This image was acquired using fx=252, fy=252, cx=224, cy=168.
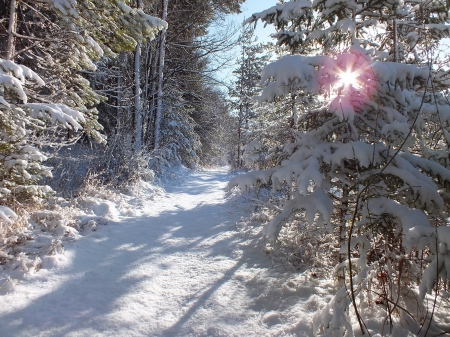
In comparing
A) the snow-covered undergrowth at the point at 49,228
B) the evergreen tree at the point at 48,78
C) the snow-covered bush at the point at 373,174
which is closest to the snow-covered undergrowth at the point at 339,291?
the snow-covered bush at the point at 373,174

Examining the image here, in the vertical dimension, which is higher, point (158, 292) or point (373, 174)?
point (373, 174)

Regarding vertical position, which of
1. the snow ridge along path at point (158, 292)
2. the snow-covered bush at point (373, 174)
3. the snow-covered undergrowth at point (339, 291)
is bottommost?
the snow ridge along path at point (158, 292)

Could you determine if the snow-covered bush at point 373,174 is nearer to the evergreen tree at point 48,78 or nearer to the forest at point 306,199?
the forest at point 306,199

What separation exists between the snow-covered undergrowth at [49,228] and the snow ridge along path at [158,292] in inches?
5.8

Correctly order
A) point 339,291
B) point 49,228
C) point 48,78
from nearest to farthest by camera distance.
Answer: point 339,291
point 49,228
point 48,78

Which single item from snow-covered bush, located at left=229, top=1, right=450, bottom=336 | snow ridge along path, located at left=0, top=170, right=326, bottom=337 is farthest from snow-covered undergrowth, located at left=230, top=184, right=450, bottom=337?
snow ridge along path, located at left=0, top=170, right=326, bottom=337

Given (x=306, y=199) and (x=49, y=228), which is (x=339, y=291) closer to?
(x=306, y=199)

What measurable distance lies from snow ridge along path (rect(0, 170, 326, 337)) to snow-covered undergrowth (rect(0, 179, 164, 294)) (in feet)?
0.48

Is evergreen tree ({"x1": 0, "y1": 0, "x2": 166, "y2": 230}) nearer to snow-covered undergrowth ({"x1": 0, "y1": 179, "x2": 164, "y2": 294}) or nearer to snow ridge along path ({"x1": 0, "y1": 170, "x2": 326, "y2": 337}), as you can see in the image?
snow-covered undergrowth ({"x1": 0, "y1": 179, "x2": 164, "y2": 294})

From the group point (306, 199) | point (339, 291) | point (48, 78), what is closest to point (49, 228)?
point (48, 78)

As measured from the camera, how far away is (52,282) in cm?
317

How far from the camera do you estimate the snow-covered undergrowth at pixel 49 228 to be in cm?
330

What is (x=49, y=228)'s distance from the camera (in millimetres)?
4371

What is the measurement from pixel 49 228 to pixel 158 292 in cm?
252
